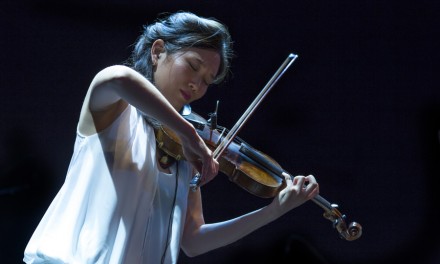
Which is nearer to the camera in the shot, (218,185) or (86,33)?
(86,33)

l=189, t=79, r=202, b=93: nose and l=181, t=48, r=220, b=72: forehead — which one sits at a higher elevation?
l=181, t=48, r=220, b=72: forehead

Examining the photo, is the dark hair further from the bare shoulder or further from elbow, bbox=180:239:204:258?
elbow, bbox=180:239:204:258

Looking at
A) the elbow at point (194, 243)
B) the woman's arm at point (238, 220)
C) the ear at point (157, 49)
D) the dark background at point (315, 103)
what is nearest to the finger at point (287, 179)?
the woman's arm at point (238, 220)

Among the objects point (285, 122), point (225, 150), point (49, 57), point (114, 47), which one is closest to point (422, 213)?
point (285, 122)

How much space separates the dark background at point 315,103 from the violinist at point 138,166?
0.68m

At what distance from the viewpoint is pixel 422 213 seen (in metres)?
2.41

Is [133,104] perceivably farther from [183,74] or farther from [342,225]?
[342,225]

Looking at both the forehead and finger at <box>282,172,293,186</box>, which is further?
finger at <box>282,172,293,186</box>

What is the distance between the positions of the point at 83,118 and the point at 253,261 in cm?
120

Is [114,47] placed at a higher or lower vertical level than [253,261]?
higher

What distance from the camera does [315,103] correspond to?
2371 mm

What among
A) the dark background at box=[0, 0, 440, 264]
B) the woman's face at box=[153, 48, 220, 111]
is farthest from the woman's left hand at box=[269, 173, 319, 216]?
the dark background at box=[0, 0, 440, 264]

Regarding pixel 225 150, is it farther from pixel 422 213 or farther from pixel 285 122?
pixel 422 213

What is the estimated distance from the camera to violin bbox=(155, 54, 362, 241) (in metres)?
1.54
